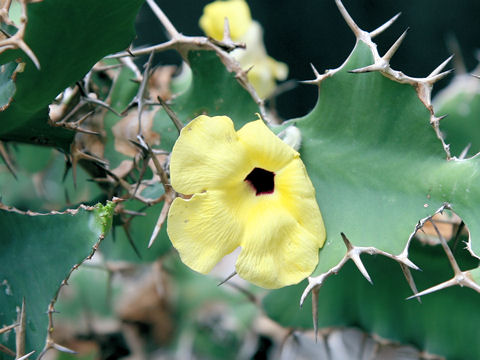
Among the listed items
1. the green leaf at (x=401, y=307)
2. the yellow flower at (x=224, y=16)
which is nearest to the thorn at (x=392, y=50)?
the green leaf at (x=401, y=307)

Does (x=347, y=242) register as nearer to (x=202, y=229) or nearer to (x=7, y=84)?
(x=202, y=229)

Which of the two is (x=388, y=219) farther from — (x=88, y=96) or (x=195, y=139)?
(x=88, y=96)

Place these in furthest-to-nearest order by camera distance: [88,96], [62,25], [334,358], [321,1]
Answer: [321,1] < [334,358] < [88,96] < [62,25]

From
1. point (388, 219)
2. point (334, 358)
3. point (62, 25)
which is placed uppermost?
point (62, 25)

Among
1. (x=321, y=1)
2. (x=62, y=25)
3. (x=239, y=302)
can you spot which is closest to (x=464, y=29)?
(x=321, y=1)

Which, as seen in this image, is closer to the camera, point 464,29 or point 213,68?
point 213,68

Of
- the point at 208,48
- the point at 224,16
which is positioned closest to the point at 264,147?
the point at 208,48

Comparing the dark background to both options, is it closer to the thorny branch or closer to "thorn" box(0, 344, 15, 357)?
the thorny branch
